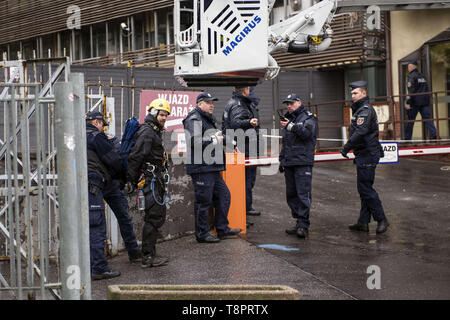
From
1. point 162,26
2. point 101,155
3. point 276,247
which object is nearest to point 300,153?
point 276,247

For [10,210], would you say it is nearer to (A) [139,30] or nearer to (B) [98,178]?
(B) [98,178]

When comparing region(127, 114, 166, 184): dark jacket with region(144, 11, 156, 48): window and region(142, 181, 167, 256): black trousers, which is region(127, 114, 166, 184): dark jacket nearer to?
region(142, 181, 167, 256): black trousers

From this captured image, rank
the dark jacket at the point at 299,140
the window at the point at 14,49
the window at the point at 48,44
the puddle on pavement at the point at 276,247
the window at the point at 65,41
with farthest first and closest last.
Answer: the window at the point at 14,49, the window at the point at 48,44, the window at the point at 65,41, the dark jacket at the point at 299,140, the puddle on pavement at the point at 276,247

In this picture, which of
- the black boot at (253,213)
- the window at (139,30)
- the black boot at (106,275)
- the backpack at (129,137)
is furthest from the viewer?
the window at (139,30)

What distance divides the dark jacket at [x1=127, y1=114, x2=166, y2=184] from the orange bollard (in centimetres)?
196

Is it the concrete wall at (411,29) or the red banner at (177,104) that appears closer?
the red banner at (177,104)

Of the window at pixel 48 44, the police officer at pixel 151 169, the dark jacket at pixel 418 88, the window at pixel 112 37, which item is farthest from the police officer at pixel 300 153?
the window at pixel 48 44

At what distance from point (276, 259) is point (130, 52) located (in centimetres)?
2299

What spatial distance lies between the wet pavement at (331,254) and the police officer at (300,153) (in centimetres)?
36

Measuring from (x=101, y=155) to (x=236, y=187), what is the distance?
8.76 ft

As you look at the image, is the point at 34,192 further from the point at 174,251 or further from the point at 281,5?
the point at 281,5

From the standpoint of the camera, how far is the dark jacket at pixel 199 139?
28.4ft

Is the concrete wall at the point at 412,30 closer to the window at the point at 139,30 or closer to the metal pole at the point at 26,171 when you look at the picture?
the window at the point at 139,30
